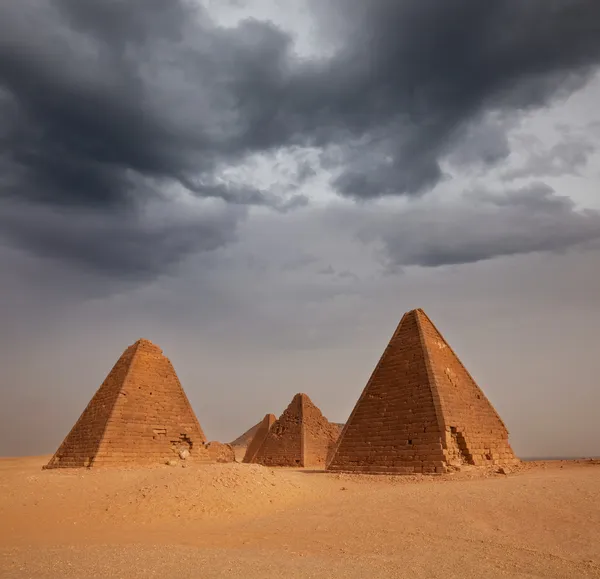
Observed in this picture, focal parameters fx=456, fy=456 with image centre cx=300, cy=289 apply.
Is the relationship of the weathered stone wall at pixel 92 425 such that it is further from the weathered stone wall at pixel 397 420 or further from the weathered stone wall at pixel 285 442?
the weathered stone wall at pixel 285 442

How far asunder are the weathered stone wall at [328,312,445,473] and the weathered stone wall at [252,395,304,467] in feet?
35.3

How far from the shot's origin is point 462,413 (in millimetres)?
14922

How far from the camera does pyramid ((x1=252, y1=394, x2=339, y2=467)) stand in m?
26.0

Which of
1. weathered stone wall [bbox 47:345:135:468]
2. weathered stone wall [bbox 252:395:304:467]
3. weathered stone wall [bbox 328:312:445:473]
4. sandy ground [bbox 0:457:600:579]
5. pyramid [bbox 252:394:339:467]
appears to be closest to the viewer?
sandy ground [bbox 0:457:600:579]

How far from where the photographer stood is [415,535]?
6.97 meters

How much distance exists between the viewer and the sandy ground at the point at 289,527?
5.50 meters

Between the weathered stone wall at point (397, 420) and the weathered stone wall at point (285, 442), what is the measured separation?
10.7m

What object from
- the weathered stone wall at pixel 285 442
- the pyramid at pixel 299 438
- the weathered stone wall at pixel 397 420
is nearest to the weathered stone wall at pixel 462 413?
the weathered stone wall at pixel 397 420

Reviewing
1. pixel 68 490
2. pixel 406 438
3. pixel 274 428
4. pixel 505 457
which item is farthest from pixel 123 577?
pixel 274 428

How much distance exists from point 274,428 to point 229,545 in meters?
21.6

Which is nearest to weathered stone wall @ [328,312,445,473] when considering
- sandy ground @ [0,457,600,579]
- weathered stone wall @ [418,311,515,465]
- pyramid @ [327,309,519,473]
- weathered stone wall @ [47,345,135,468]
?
pyramid @ [327,309,519,473]

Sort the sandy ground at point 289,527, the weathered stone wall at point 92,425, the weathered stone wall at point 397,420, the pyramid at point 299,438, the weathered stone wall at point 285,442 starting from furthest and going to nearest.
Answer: the weathered stone wall at point 285,442, the pyramid at point 299,438, the weathered stone wall at point 92,425, the weathered stone wall at point 397,420, the sandy ground at point 289,527

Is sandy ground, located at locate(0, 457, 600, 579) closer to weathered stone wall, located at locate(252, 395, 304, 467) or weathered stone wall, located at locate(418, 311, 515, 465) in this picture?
weathered stone wall, located at locate(418, 311, 515, 465)

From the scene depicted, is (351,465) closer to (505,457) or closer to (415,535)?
(505,457)
